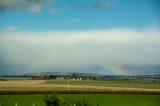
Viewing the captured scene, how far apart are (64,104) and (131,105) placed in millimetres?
14563

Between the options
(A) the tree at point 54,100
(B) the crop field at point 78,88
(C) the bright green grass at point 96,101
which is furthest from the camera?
(B) the crop field at point 78,88

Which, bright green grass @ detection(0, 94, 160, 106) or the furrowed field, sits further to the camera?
the furrowed field

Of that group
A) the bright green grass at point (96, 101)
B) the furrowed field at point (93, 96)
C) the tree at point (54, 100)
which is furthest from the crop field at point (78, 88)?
the tree at point (54, 100)

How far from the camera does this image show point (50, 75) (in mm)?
153500

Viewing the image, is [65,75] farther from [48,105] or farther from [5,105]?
[48,105]

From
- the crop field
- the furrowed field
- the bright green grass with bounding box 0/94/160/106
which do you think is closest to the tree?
the furrowed field

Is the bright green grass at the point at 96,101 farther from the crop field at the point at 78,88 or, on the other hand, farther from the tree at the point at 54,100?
the tree at the point at 54,100

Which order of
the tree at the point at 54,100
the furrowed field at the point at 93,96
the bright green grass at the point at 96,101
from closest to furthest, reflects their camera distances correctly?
the tree at the point at 54,100 < the bright green grass at the point at 96,101 < the furrowed field at the point at 93,96

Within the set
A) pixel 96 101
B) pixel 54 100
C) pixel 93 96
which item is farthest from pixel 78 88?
pixel 54 100

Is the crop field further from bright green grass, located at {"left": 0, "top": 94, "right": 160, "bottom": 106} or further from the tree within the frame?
the tree

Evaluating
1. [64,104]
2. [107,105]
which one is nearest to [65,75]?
[107,105]

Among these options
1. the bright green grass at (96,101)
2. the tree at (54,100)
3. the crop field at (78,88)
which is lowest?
the bright green grass at (96,101)

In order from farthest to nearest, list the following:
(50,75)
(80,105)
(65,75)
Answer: (65,75) → (50,75) → (80,105)

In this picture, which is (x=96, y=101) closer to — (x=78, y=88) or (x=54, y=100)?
(x=54, y=100)
